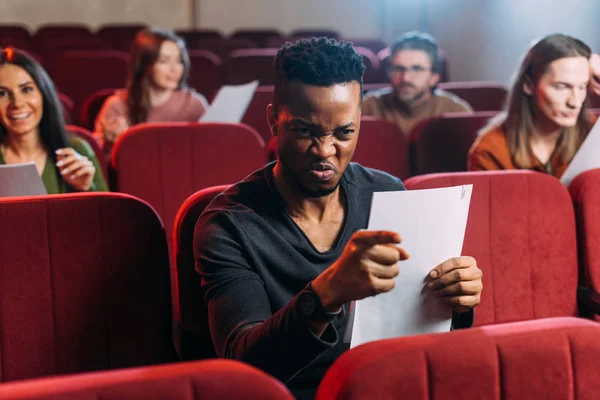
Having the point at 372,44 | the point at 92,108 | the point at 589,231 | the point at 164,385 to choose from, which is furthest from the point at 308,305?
the point at 372,44

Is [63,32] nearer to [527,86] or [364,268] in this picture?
[527,86]

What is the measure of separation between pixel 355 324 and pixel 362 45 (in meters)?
5.37

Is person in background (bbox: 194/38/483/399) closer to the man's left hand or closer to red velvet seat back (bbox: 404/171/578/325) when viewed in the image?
the man's left hand

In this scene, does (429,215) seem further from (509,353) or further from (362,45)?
(362,45)

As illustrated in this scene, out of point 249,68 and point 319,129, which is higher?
point 319,129

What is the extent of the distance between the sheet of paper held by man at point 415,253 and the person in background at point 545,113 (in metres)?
1.09

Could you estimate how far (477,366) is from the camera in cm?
92

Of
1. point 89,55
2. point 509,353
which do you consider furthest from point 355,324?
point 89,55

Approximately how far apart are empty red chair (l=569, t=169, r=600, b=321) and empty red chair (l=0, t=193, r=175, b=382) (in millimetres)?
885

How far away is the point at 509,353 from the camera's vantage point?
0.93 meters

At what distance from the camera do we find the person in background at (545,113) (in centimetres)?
220

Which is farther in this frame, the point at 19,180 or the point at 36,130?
the point at 36,130

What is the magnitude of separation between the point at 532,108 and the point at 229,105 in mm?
1031

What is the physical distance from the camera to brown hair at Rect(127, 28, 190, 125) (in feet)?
10.8
